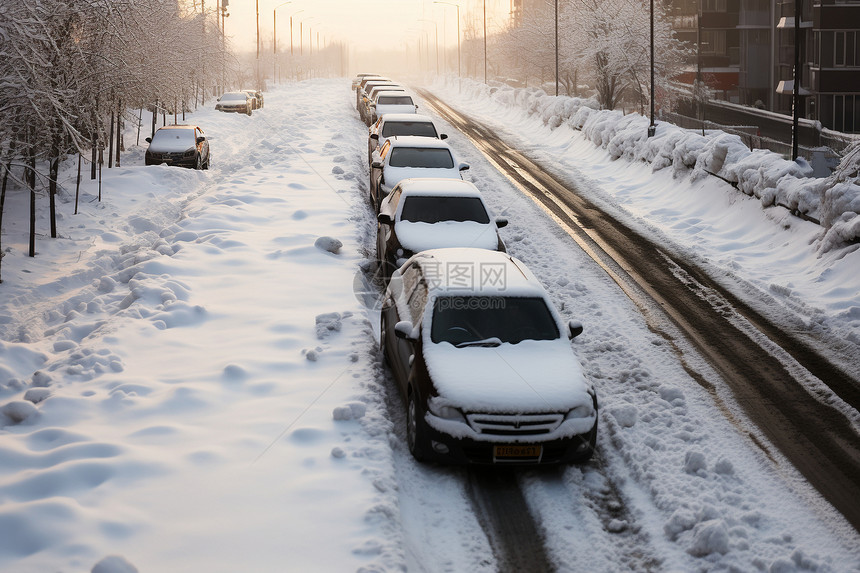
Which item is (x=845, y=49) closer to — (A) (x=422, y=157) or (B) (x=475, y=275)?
(A) (x=422, y=157)

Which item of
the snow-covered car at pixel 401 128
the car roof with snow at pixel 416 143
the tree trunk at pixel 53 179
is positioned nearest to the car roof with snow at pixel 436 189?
the car roof with snow at pixel 416 143

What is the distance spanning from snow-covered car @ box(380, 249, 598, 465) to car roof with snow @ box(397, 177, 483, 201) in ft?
13.0

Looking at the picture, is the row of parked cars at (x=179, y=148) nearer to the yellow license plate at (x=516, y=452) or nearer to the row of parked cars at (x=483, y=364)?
the row of parked cars at (x=483, y=364)

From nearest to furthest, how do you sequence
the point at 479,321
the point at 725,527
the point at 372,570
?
1. the point at 372,570
2. the point at 725,527
3. the point at 479,321

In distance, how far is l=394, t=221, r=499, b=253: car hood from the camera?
1231cm

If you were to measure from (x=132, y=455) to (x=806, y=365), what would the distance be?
7863mm

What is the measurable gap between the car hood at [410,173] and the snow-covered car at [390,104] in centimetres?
1741

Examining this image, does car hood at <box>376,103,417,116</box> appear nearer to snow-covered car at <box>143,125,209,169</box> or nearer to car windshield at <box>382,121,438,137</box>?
snow-covered car at <box>143,125,209,169</box>

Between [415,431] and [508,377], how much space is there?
100 centimetres

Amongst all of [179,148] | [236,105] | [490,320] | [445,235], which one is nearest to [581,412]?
[490,320]

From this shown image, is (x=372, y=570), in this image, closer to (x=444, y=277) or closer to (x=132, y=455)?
(x=132, y=455)

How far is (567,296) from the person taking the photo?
1292cm

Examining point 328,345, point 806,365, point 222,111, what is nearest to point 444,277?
point 328,345

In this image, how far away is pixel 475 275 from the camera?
29.7 feet
